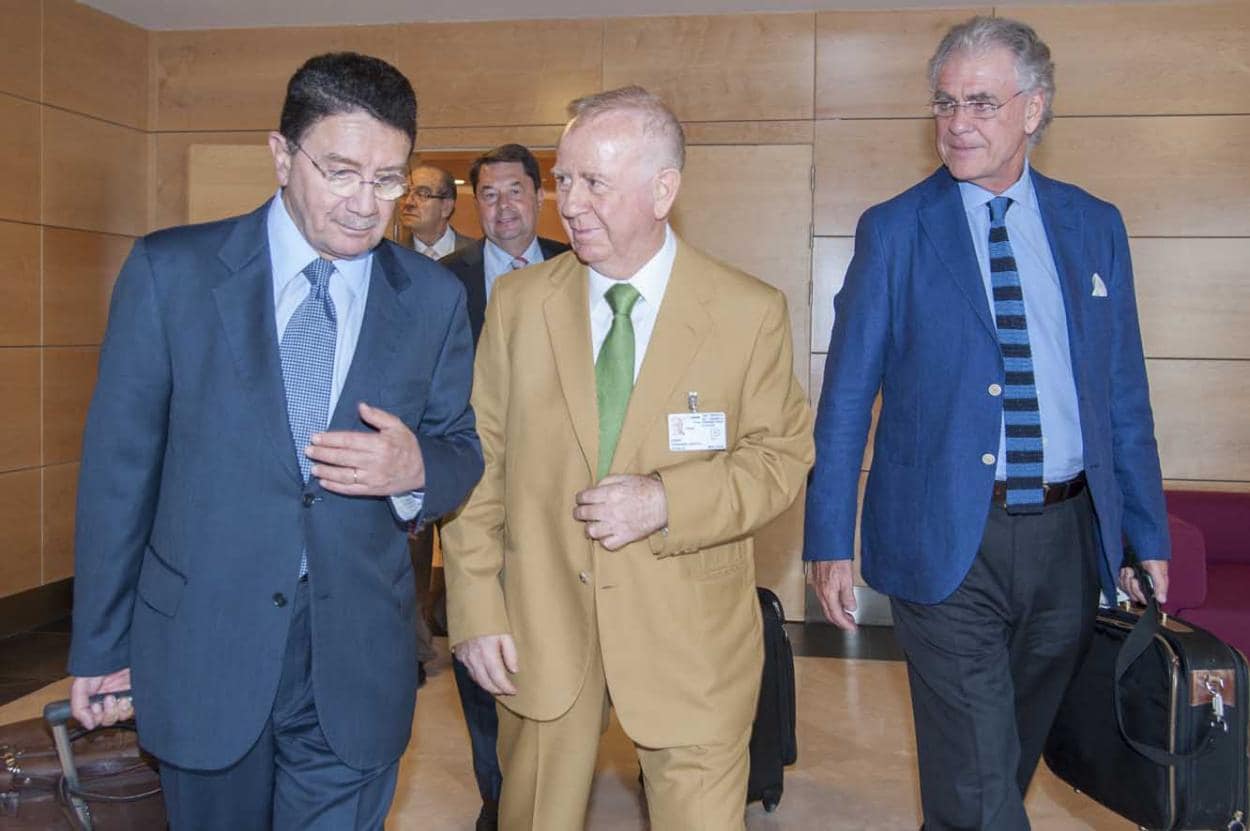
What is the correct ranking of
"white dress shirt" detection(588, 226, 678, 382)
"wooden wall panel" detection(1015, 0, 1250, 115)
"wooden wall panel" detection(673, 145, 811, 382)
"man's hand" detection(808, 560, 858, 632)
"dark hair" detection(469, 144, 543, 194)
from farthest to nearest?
"wooden wall panel" detection(673, 145, 811, 382), "wooden wall panel" detection(1015, 0, 1250, 115), "dark hair" detection(469, 144, 543, 194), "man's hand" detection(808, 560, 858, 632), "white dress shirt" detection(588, 226, 678, 382)

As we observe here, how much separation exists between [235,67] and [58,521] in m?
2.83

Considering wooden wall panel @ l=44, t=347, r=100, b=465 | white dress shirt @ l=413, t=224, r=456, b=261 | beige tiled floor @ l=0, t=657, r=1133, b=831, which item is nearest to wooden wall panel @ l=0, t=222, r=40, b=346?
wooden wall panel @ l=44, t=347, r=100, b=465

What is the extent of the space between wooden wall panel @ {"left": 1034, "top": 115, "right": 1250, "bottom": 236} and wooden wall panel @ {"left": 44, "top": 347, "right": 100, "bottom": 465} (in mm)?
5455

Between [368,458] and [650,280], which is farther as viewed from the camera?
[650,280]

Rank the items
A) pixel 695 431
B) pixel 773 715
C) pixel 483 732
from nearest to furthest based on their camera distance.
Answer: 1. pixel 695 431
2. pixel 483 732
3. pixel 773 715

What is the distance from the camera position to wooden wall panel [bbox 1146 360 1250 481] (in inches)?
269

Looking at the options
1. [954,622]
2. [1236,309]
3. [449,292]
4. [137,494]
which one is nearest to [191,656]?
[137,494]

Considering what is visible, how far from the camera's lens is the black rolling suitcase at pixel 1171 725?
9.09 feet

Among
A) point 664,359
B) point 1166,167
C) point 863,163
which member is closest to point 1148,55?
point 1166,167

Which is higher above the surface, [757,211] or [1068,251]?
[757,211]

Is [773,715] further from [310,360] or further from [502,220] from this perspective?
[310,360]

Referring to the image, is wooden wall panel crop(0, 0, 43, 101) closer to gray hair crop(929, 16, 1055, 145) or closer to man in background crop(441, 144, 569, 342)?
man in background crop(441, 144, 569, 342)

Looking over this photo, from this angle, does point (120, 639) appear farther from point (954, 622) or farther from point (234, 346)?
point (954, 622)

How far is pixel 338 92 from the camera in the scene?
6.84ft
